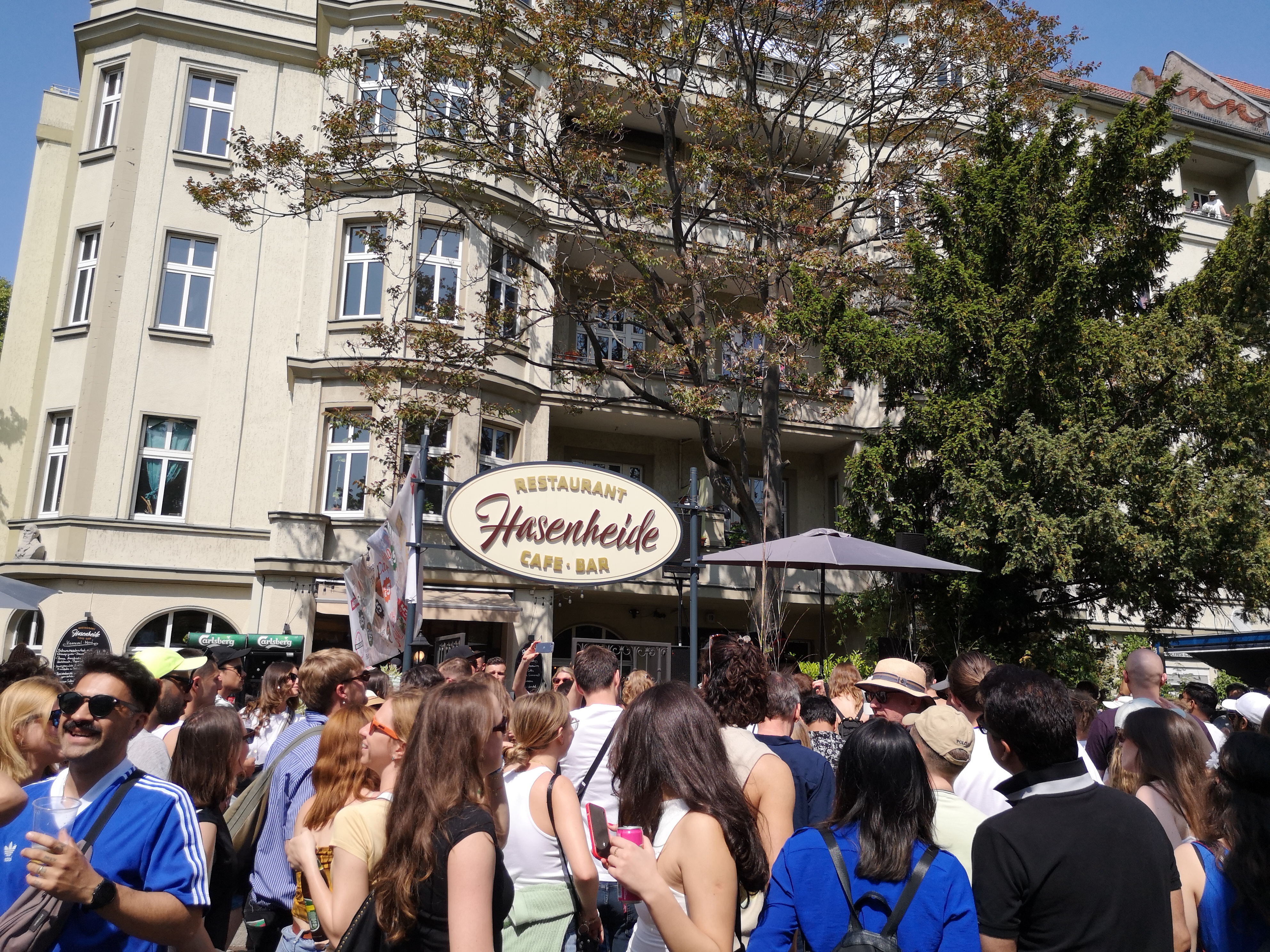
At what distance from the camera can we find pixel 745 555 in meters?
10.1

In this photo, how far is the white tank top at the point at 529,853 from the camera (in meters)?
3.63

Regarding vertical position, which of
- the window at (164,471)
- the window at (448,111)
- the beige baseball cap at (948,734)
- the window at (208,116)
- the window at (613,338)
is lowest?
the beige baseball cap at (948,734)

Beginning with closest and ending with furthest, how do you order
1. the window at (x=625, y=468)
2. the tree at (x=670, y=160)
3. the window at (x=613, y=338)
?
the tree at (x=670, y=160), the window at (x=613, y=338), the window at (x=625, y=468)

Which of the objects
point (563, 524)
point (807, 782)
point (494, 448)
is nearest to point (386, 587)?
point (563, 524)

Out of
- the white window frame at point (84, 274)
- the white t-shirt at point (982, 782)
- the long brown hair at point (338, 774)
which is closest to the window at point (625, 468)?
the white window frame at point (84, 274)

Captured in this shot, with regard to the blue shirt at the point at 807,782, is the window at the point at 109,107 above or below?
above

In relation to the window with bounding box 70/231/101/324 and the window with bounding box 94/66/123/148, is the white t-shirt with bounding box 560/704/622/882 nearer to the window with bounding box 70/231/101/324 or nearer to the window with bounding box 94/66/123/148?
the window with bounding box 70/231/101/324

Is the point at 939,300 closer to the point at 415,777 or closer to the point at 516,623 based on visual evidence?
the point at 516,623

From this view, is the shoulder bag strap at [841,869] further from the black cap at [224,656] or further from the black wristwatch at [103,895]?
the black cap at [224,656]

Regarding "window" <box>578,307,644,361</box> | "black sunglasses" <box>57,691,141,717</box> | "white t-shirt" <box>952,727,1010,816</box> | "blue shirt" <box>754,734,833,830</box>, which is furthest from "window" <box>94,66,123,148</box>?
"white t-shirt" <box>952,727,1010,816</box>

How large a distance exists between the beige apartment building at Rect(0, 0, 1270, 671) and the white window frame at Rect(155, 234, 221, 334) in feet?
0.17

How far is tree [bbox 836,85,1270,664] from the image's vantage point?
1318 cm

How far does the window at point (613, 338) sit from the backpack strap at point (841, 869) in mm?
17295

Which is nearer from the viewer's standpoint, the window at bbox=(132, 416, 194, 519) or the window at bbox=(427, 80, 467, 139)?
the window at bbox=(427, 80, 467, 139)
